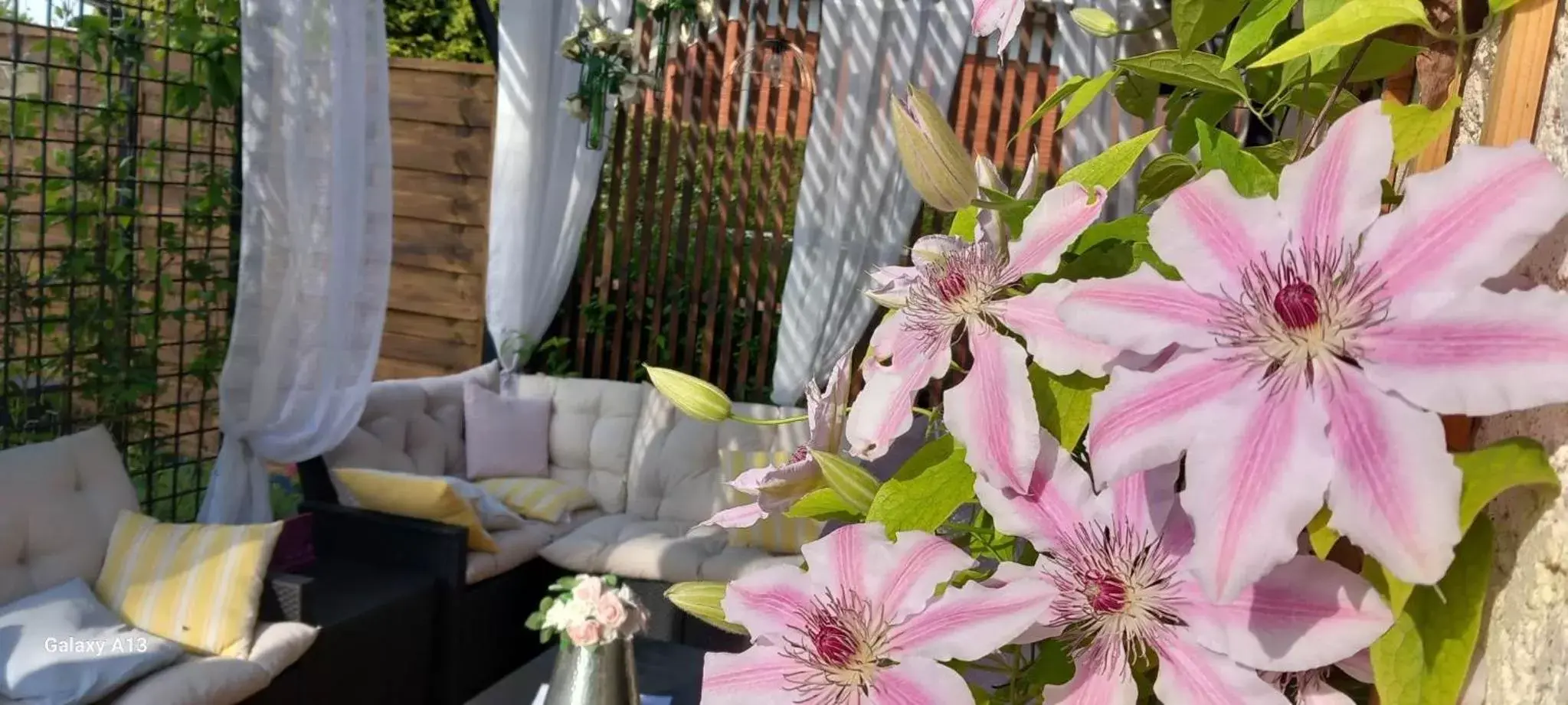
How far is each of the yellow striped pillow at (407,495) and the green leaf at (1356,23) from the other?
365 cm

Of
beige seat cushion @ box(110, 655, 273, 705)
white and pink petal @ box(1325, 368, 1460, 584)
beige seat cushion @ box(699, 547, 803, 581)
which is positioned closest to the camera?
white and pink petal @ box(1325, 368, 1460, 584)

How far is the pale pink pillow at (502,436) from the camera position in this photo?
15.2 ft

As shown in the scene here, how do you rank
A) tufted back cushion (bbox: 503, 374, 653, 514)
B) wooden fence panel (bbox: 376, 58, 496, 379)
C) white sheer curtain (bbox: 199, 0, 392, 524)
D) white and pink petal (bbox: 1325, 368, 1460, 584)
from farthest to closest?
1. wooden fence panel (bbox: 376, 58, 496, 379)
2. tufted back cushion (bbox: 503, 374, 653, 514)
3. white sheer curtain (bbox: 199, 0, 392, 524)
4. white and pink petal (bbox: 1325, 368, 1460, 584)

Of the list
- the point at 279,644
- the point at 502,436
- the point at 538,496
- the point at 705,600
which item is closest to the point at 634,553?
Result: the point at 538,496

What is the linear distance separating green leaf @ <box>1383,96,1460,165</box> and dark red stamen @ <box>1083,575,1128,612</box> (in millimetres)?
132

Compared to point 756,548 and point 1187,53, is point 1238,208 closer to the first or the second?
point 1187,53

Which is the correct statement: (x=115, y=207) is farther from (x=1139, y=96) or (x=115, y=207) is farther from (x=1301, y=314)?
(x=1301, y=314)

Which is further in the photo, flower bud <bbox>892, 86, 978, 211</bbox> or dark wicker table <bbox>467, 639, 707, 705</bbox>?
dark wicker table <bbox>467, 639, 707, 705</bbox>

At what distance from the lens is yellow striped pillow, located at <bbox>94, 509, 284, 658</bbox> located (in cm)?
266

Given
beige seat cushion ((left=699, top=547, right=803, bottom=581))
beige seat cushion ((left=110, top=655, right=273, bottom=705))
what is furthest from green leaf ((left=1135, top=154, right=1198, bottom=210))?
beige seat cushion ((left=699, top=547, right=803, bottom=581))

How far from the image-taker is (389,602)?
10.9 feet

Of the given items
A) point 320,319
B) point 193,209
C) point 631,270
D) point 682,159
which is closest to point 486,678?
point 320,319

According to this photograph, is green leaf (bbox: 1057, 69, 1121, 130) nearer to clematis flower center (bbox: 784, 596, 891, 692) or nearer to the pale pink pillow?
clematis flower center (bbox: 784, 596, 891, 692)

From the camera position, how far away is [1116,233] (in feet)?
1.19
